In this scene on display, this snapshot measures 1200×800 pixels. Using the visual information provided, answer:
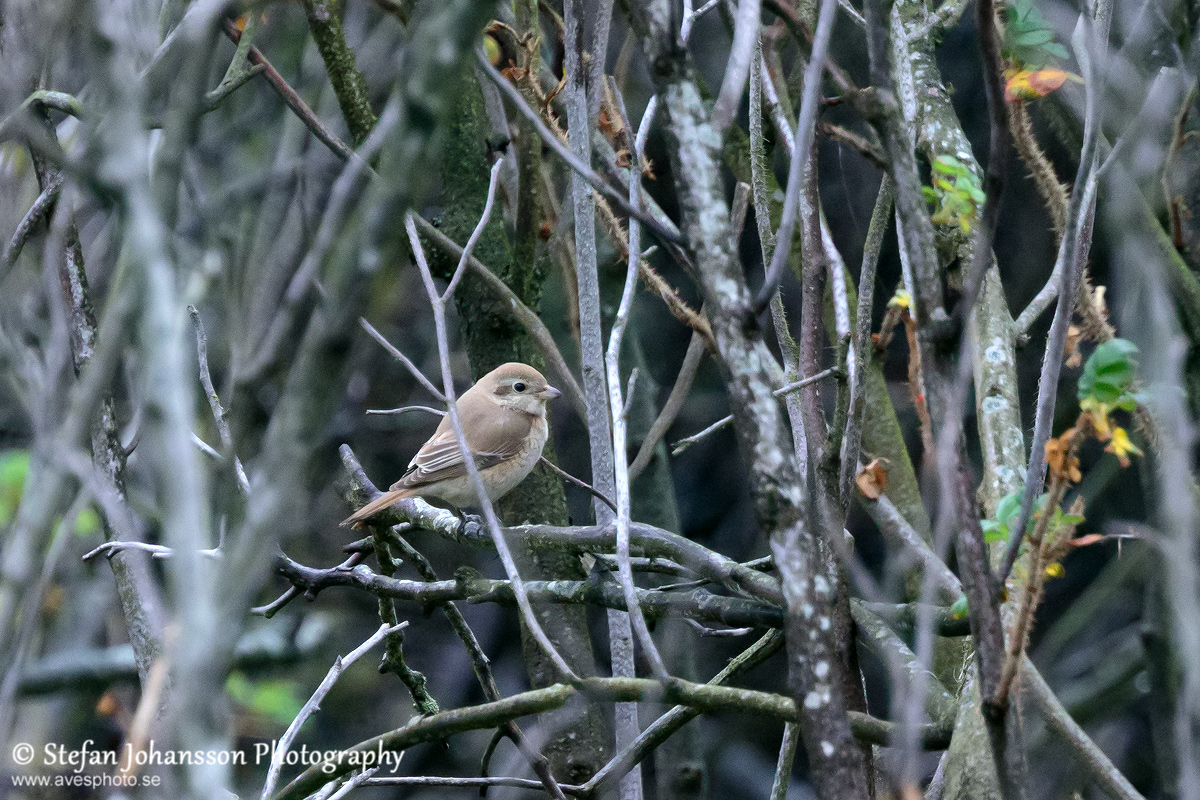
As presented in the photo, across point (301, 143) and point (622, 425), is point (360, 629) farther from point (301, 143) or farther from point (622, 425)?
point (622, 425)

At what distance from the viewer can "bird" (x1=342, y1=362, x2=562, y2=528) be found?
4336 millimetres

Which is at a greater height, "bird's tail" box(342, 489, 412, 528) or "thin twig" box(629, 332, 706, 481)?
"thin twig" box(629, 332, 706, 481)

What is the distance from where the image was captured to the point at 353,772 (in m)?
2.83

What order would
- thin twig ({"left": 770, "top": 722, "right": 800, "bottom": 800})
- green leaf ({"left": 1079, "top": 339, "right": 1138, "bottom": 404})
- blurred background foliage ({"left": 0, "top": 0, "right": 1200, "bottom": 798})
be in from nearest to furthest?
green leaf ({"left": 1079, "top": 339, "right": 1138, "bottom": 404}) → thin twig ({"left": 770, "top": 722, "right": 800, "bottom": 800}) → blurred background foliage ({"left": 0, "top": 0, "right": 1200, "bottom": 798})

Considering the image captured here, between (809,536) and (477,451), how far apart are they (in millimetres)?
3258

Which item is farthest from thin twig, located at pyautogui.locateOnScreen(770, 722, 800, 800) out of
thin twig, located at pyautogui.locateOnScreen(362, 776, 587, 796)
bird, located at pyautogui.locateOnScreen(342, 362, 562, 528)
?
bird, located at pyautogui.locateOnScreen(342, 362, 562, 528)

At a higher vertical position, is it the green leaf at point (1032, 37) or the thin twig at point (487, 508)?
the green leaf at point (1032, 37)

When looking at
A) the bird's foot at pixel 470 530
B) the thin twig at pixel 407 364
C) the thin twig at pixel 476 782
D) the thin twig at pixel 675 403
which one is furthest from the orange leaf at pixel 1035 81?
the thin twig at pixel 476 782

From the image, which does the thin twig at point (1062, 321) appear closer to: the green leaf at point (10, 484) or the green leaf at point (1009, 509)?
the green leaf at point (1009, 509)

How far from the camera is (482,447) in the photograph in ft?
15.3

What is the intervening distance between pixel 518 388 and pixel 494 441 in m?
0.25

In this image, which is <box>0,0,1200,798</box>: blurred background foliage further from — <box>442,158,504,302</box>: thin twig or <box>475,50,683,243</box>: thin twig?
<box>475,50,683,243</box>: thin twig

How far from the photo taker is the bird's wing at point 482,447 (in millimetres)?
4504

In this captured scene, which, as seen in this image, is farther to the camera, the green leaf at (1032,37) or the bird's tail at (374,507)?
the bird's tail at (374,507)
